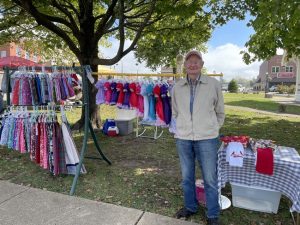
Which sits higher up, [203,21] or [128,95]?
[203,21]

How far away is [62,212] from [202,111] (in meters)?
2.20

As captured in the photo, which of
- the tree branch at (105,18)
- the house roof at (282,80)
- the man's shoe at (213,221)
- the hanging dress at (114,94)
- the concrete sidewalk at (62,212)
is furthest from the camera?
the house roof at (282,80)

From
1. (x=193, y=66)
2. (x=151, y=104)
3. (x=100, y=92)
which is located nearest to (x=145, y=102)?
(x=151, y=104)

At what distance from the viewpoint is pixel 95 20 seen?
342 inches

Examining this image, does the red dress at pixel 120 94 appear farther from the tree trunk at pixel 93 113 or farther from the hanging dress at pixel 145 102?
the tree trunk at pixel 93 113

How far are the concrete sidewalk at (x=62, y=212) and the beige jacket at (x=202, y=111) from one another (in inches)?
43.7

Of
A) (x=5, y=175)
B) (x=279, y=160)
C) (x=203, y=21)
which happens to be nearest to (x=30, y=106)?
(x=5, y=175)

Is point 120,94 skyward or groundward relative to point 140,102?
skyward

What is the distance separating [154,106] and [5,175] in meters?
2.87

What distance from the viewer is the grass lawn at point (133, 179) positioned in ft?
12.4

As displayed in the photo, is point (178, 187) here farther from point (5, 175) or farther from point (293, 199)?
point (5, 175)

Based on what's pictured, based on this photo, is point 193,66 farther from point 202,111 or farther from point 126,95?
point 126,95

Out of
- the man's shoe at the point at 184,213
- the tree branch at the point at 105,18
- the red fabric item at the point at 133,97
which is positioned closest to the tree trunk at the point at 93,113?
the tree branch at the point at 105,18

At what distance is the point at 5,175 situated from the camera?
199 inches
